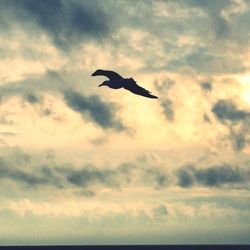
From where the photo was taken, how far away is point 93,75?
59.1 metres

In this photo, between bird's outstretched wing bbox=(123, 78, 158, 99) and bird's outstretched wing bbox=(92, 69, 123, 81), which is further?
bird's outstretched wing bbox=(123, 78, 158, 99)

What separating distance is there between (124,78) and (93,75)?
8.90 feet

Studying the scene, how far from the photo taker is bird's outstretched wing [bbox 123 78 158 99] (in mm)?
58438

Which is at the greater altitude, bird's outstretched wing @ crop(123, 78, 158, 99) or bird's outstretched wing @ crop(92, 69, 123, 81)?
bird's outstretched wing @ crop(92, 69, 123, 81)

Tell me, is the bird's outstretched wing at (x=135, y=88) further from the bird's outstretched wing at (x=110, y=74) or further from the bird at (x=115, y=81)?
the bird's outstretched wing at (x=110, y=74)

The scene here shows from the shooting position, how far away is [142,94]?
203 feet

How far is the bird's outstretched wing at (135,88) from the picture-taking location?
192ft

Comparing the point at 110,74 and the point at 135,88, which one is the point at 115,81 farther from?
the point at 135,88

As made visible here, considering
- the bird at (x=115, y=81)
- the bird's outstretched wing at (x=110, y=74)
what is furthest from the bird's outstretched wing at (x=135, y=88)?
the bird's outstretched wing at (x=110, y=74)

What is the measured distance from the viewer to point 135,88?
60.8 metres

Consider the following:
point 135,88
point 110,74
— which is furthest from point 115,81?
point 135,88

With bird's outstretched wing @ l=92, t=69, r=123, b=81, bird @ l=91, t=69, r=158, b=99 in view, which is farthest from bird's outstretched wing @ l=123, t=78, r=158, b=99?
bird's outstretched wing @ l=92, t=69, r=123, b=81

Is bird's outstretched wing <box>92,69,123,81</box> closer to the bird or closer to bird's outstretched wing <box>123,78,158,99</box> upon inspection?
the bird

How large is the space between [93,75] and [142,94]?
5.35 m
